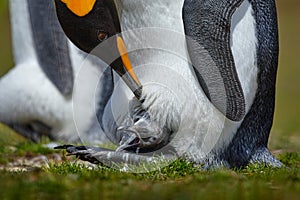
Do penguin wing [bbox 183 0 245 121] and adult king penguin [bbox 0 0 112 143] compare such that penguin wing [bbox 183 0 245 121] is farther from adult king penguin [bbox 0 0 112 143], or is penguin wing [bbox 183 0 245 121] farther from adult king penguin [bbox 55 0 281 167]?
adult king penguin [bbox 0 0 112 143]

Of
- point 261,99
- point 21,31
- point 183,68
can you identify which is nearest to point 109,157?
point 183,68

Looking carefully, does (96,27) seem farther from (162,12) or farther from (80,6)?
(162,12)

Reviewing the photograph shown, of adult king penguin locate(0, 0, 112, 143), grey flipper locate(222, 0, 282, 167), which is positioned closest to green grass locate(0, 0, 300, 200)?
grey flipper locate(222, 0, 282, 167)

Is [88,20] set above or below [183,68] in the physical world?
above

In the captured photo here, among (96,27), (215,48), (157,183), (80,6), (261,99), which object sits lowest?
(157,183)

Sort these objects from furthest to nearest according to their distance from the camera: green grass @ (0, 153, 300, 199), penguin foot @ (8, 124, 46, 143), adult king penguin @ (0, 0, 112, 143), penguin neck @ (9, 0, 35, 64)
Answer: penguin foot @ (8, 124, 46, 143) → penguin neck @ (9, 0, 35, 64) → adult king penguin @ (0, 0, 112, 143) → green grass @ (0, 153, 300, 199)

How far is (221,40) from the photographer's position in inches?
154

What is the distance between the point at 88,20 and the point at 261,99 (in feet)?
3.48

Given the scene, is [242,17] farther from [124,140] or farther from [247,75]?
[124,140]

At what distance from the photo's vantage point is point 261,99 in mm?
4297

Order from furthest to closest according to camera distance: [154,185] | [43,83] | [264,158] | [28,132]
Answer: [28,132]
[43,83]
[264,158]
[154,185]

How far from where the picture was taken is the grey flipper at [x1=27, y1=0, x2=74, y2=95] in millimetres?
6539

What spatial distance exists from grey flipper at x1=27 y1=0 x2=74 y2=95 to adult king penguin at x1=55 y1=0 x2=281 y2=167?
7.72 ft

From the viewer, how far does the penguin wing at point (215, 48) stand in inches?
154
